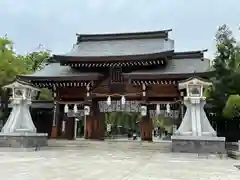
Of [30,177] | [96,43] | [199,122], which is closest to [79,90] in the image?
[96,43]

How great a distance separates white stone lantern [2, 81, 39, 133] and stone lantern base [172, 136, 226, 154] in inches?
341

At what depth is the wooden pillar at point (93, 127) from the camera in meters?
21.8

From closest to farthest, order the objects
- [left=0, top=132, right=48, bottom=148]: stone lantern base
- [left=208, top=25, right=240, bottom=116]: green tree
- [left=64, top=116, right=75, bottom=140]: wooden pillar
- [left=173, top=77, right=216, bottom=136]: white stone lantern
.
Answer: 1. [left=173, top=77, right=216, bottom=136]: white stone lantern
2. [left=0, top=132, right=48, bottom=148]: stone lantern base
3. [left=208, top=25, right=240, bottom=116]: green tree
4. [left=64, top=116, right=75, bottom=140]: wooden pillar

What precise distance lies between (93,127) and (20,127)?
5.05 m

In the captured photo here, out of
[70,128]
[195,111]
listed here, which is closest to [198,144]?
[195,111]

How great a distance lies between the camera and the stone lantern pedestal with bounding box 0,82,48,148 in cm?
1791

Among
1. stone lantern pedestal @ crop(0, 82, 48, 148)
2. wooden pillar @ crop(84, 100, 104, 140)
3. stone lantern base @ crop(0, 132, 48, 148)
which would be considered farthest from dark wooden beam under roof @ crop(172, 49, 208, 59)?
stone lantern base @ crop(0, 132, 48, 148)

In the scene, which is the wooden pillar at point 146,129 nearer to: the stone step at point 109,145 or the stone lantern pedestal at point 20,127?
the stone step at point 109,145

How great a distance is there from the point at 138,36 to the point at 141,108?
8333 millimetres

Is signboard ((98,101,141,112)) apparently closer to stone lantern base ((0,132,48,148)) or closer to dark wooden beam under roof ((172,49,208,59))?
dark wooden beam under roof ((172,49,208,59))

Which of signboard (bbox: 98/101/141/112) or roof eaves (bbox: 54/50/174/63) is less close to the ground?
roof eaves (bbox: 54/50/174/63)

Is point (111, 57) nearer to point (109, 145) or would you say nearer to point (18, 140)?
point (109, 145)

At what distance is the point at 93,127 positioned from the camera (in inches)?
861

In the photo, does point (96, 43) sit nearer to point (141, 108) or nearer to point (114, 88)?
point (114, 88)
